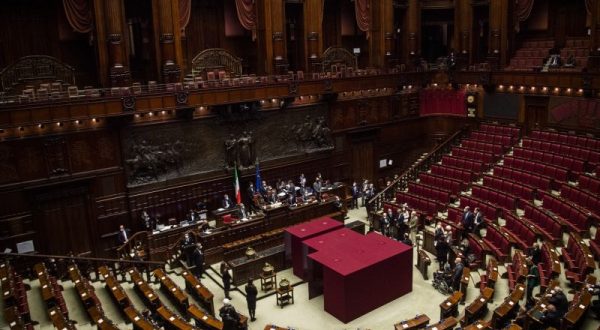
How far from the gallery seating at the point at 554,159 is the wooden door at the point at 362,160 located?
6.08 metres

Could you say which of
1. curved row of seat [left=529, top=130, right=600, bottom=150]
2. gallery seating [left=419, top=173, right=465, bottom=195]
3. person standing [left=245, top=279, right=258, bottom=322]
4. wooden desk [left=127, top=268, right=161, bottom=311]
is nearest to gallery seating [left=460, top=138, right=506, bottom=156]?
curved row of seat [left=529, top=130, right=600, bottom=150]

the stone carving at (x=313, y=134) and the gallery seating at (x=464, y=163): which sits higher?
the stone carving at (x=313, y=134)

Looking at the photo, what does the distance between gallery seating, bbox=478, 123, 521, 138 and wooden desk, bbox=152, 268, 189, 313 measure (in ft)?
47.3

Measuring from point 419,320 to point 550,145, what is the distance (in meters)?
10.5

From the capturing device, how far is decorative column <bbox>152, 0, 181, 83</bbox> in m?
18.0

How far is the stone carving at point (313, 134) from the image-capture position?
2070 cm

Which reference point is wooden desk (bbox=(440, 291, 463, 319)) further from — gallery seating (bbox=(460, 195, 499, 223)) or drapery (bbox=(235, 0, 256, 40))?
drapery (bbox=(235, 0, 256, 40))

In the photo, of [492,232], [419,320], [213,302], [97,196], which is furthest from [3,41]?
[492,232]

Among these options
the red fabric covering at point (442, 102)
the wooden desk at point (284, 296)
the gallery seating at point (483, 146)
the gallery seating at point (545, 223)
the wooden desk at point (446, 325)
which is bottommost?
the wooden desk at point (284, 296)

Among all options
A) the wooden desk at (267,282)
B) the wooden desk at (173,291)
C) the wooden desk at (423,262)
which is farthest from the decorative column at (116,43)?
the wooden desk at (423,262)

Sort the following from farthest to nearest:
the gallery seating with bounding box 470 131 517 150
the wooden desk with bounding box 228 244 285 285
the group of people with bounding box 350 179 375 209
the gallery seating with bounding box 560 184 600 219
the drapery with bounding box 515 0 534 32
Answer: the drapery with bounding box 515 0 534 32
the group of people with bounding box 350 179 375 209
the gallery seating with bounding box 470 131 517 150
the wooden desk with bounding box 228 244 285 285
the gallery seating with bounding box 560 184 600 219

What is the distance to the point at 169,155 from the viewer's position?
17641 millimetres

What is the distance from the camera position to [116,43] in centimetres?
1711

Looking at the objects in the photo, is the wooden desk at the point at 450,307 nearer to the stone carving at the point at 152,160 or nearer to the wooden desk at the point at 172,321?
the wooden desk at the point at 172,321
